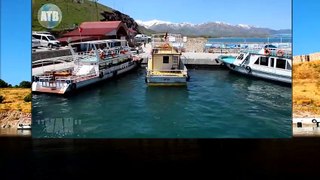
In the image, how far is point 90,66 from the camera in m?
10.0

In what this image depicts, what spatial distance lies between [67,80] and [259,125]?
11.5 ft

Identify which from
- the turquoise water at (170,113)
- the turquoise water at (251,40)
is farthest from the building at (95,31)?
the turquoise water at (251,40)

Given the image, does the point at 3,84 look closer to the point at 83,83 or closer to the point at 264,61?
the point at 83,83

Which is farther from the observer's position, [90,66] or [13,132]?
[13,132]

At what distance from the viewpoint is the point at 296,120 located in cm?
1241

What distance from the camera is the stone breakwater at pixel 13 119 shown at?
1288cm

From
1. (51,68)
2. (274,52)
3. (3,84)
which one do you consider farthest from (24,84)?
(274,52)

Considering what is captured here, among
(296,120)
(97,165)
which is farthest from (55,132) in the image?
(296,120)

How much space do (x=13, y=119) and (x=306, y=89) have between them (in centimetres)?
710

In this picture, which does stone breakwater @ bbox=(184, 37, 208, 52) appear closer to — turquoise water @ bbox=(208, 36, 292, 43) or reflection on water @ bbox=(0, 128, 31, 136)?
turquoise water @ bbox=(208, 36, 292, 43)

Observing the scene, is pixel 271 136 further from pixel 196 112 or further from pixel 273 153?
pixel 196 112

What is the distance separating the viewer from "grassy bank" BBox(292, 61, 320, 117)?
12664 mm

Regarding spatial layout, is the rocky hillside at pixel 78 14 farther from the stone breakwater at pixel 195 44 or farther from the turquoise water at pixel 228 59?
the turquoise water at pixel 228 59

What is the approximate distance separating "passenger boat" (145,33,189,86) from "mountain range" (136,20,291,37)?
0.22m
